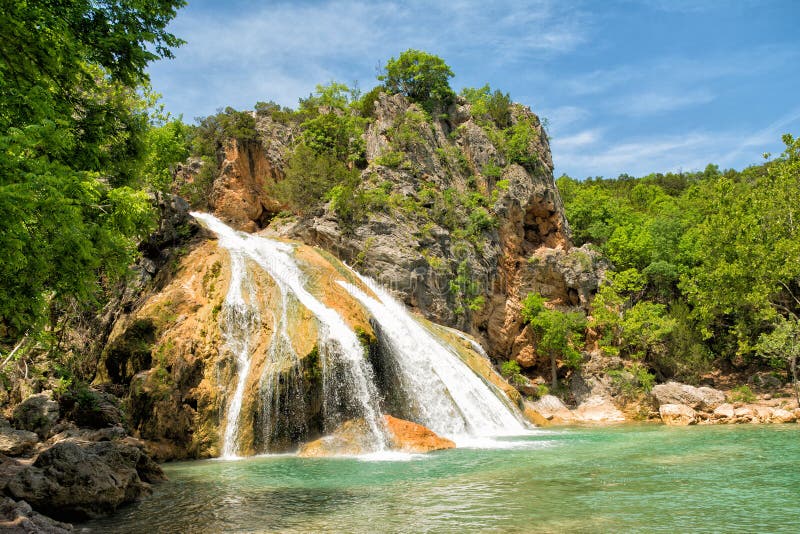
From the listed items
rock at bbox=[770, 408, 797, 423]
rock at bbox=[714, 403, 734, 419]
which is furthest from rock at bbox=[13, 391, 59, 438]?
rock at bbox=[770, 408, 797, 423]

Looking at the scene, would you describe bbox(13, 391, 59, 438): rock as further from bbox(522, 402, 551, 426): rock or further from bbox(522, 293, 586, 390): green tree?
bbox(522, 293, 586, 390): green tree

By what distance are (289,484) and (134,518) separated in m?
3.32

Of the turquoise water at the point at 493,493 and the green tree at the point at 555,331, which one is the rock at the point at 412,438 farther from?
the green tree at the point at 555,331

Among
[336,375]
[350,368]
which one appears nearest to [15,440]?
[336,375]

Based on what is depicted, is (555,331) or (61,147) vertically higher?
(61,147)

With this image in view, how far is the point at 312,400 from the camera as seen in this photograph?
1714cm

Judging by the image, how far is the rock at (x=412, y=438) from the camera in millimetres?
16250

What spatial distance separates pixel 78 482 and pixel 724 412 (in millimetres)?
27071

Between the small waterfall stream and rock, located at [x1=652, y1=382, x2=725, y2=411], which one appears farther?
rock, located at [x1=652, y1=382, x2=725, y2=411]

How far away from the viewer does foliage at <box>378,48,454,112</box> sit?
4275 centimetres

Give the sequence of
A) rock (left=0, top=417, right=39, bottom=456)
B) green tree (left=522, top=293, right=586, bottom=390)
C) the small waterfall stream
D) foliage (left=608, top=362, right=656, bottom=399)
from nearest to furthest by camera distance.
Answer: rock (left=0, top=417, right=39, bottom=456), the small waterfall stream, foliage (left=608, top=362, right=656, bottom=399), green tree (left=522, top=293, right=586, bottom=390)

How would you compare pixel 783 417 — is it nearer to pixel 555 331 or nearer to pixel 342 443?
pixel 555 331

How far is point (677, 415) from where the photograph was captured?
84.2 feet

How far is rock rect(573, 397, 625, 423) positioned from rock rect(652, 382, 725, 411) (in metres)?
2.61
